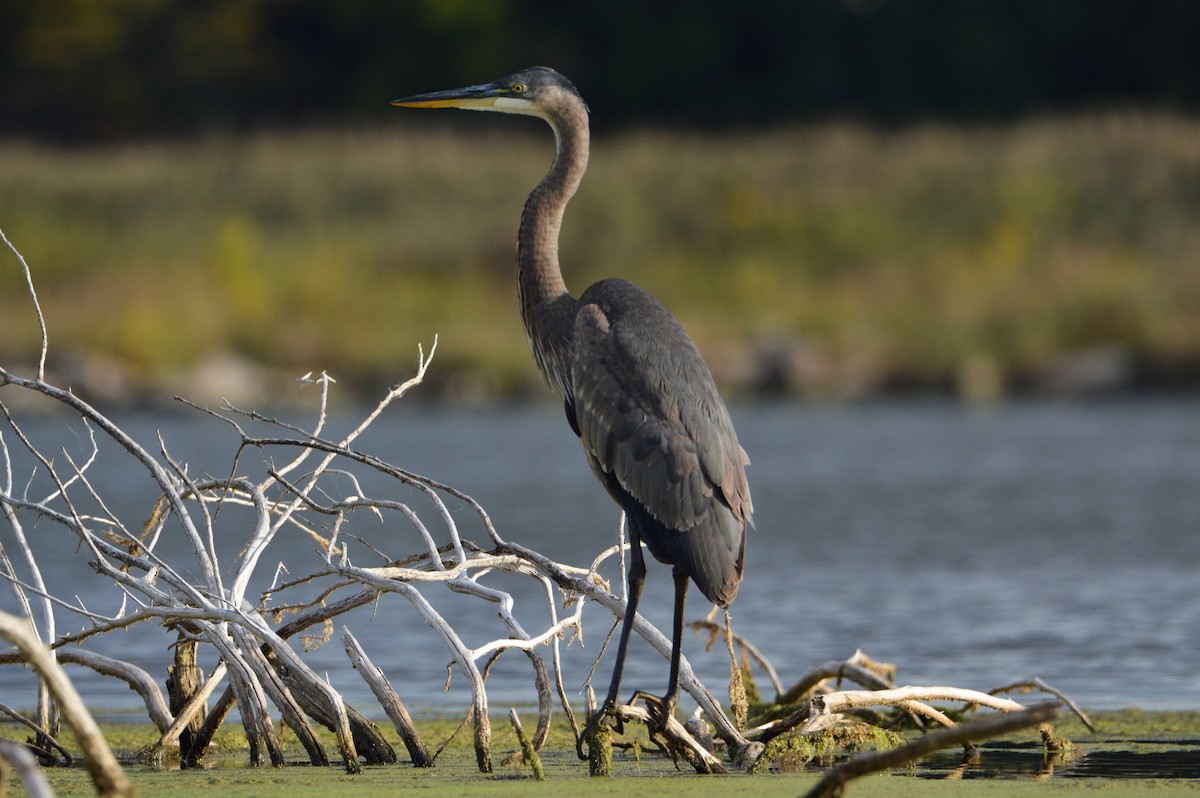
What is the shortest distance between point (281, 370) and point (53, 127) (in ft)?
65.3

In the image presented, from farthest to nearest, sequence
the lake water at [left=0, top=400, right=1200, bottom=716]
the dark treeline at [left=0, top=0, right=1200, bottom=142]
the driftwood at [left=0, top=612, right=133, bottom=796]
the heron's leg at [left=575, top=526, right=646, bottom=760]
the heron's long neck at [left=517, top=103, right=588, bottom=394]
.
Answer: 1. the dark treeline at [left=0, top=0, right=1200, bottom=142]
2. the lake water at [left=0, top=400, right=1200, bottom=716]
3. the heron's long neck at [left=517, top=103, right=588, bottom=394]
4. the heron's leg at [left=575, top=526, right=646, bottom=760]
5. the driftwood at [left=0, top=612, right=133, bottom=796]

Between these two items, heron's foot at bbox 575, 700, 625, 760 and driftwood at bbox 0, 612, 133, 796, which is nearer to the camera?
driftwood at bbox 0, 612, 133, 796

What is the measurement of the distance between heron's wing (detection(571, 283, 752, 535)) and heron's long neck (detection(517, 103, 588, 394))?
12.7 inches

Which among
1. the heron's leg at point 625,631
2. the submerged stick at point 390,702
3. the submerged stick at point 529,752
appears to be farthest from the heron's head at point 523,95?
the submerged stick at point 529,752

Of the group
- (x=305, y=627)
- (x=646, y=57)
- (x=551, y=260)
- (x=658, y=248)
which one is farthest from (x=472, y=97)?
(x=646, y=57)

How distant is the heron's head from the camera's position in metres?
6.15

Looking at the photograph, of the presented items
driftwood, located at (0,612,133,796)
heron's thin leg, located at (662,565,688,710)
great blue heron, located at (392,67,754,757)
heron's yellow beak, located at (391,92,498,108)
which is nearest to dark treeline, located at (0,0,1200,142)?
heron's yellow beak, located at (391,92,498,108)

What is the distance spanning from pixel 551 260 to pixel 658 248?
18.1 metres

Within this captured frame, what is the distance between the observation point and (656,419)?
5.32 m

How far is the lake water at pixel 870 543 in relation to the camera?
7.40m

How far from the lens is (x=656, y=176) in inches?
1009

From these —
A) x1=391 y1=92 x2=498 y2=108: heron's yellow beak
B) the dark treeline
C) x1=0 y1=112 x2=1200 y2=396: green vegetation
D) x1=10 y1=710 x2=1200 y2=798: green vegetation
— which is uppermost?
the dark treeline

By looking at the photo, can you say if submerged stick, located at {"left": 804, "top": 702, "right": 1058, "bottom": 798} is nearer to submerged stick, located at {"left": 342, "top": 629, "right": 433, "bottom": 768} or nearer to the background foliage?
submerged stick, located at {"left": 342, "top": 629, "right": 433, "bottom": 768}

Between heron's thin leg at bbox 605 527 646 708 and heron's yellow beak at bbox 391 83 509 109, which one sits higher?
heron's yellow beak at bbox 391 83 509 109
